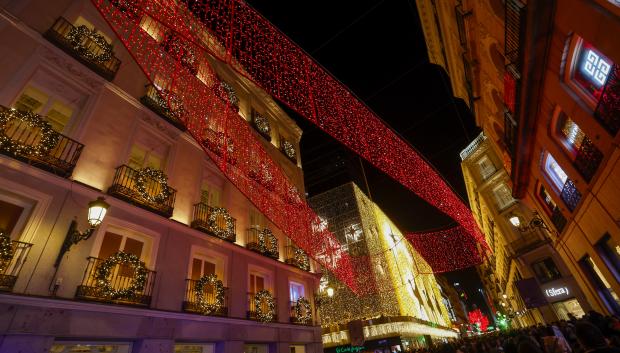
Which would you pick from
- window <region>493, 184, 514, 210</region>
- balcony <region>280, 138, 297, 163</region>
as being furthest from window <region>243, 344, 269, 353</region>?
window <region>493, 184, 514, 210</region>

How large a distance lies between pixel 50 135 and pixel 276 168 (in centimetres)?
1062

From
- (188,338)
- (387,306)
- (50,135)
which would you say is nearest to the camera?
(50,135)

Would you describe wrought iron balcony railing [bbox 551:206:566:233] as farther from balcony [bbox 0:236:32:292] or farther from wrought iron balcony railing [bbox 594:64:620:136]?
balcony [bbox 0:236:32:292]

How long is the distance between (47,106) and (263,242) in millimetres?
8934

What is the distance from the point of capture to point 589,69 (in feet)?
25.2

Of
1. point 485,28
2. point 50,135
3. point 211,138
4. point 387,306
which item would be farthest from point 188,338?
point 387,306

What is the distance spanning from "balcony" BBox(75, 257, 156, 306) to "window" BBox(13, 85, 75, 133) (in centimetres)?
410

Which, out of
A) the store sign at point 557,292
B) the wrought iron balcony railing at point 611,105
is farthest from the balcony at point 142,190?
the store sign at point 557,292

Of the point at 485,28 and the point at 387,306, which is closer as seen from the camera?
the point at 485,28

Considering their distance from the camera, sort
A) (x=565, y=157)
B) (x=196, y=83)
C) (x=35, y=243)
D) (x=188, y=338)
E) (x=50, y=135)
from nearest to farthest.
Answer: (x=35, y=243) < (x=50, y=135) < (x=188, y=338) < (x=565, y=157) < (x=196, y=83)

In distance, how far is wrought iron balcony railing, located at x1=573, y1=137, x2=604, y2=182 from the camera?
8398mm

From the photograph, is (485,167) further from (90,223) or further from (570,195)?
(90,223)

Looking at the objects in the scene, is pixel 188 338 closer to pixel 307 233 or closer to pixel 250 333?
pixel 250 333

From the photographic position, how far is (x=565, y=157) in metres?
10.0
